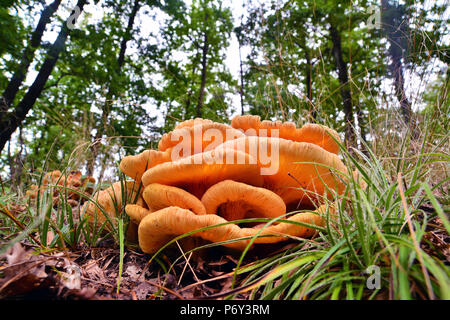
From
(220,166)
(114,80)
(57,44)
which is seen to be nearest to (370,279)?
(220,166)

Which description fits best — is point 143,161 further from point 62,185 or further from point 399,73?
A: point 399,73

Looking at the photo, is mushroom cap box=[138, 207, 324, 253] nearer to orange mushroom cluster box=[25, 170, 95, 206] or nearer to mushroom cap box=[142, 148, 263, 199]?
mushroom cap box=[142, 148, 263, 199]

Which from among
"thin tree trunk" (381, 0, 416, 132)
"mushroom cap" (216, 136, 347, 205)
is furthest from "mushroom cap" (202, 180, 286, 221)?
"thin tree trunk" (381, 0, 416, 132)

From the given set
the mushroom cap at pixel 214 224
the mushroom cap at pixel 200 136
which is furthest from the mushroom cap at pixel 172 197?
the mushroom cap at pixel 200 136

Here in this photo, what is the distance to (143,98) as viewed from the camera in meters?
9.11

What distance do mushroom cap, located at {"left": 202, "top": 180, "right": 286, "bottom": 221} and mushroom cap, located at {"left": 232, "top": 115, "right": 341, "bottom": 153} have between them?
42 centimetres

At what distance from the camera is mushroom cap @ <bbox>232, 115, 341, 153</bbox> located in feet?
4.53

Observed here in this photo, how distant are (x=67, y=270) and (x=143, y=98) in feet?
29.7

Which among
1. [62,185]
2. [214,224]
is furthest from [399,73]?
[62,185]

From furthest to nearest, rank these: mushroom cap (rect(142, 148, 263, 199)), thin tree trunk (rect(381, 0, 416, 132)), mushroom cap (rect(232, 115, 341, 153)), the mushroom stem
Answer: thin tree trunk (rect(381, 0, 416, 132)), mushroom cap (rect(232, 115, 341, 153)), the mushroom stem, mushroom cap (rect(142, 148, 263, 199))

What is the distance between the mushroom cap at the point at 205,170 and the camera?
1.08 metres

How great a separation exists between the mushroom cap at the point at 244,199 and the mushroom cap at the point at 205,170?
3.8 inches

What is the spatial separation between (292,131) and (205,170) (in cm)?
60
